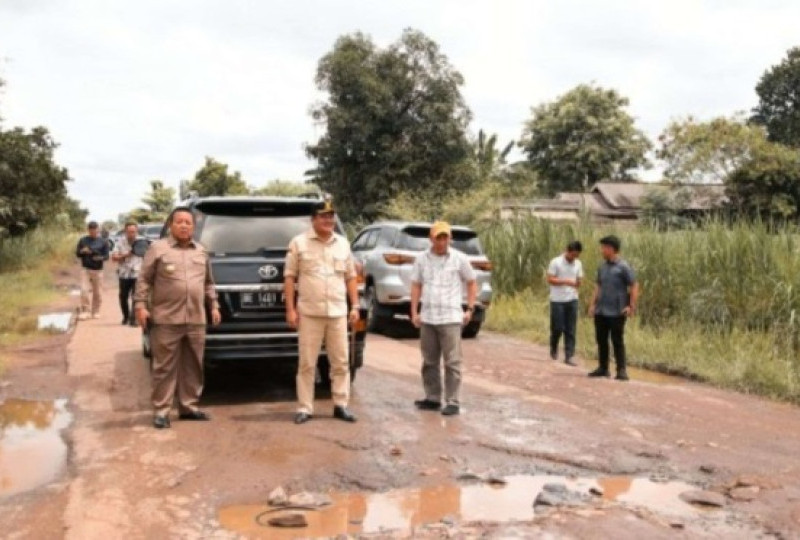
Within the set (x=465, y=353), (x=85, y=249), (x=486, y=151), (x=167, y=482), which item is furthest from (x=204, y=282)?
(x=486, y=151)

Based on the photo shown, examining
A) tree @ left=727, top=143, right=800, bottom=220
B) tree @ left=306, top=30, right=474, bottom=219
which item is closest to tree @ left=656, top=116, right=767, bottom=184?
tree @ left=727, top=143, right=800, bottom=220

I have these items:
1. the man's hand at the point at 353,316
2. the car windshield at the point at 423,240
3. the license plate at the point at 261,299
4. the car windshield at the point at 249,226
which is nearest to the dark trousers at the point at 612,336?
the car windshield at the point at 423,240

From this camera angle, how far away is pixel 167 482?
17.3 ft

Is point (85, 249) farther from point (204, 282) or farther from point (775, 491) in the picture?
point (775, 491)

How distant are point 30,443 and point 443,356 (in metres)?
3.54

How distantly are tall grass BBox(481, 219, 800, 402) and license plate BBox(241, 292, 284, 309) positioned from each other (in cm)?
546

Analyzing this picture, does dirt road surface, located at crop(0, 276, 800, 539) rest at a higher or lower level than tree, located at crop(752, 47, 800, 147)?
lower

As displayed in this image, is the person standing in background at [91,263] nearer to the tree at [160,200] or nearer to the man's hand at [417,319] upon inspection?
the man's hand at [417,319]

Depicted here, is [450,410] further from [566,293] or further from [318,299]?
[566,293]

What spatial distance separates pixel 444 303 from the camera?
744cm

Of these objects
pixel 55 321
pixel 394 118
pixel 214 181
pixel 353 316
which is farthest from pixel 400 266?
pixel 214 181

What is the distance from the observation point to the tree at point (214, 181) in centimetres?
6136

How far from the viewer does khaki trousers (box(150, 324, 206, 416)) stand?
22.1 ft

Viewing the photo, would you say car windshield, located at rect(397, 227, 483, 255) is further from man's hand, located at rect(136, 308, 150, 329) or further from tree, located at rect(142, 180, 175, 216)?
tree, located at rect(142, 180, 175, 216)
